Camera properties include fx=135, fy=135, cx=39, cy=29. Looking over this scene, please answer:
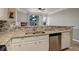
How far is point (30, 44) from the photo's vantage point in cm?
197

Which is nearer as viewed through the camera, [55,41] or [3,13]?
[3,13]

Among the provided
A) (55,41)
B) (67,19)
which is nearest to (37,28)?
(55,41)

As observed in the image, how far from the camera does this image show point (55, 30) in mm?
2006

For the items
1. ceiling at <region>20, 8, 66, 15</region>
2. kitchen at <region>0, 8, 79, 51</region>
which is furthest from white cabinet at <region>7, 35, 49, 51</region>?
ceiling at <region>20, 8, 66, 15</region>

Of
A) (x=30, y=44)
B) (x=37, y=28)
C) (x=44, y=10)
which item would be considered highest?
(x=44, y=10)

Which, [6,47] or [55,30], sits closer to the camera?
[6,47]

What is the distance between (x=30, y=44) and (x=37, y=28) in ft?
0.83

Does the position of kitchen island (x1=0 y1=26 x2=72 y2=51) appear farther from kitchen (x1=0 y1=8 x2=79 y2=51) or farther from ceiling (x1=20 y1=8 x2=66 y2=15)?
ceiling (x1=20 y1=8 x2=66 y2=15)

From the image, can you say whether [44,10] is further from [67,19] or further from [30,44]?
[30,44]

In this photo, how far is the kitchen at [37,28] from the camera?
1916 mm
